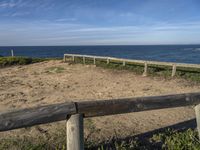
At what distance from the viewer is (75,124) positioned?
335cm

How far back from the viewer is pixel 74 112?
3.31m

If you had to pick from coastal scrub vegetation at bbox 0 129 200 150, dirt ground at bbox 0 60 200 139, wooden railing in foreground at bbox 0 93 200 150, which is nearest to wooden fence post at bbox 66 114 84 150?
wooden railing in foreground at bbox 0 93 200 150

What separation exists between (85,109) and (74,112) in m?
0.16

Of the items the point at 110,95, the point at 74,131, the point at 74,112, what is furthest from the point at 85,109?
the point at 110,95

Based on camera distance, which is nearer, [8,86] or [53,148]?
[53,148]

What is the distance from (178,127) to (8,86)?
27.6 ft

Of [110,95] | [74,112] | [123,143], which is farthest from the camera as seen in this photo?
[110,95]

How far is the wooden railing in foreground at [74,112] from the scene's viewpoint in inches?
117

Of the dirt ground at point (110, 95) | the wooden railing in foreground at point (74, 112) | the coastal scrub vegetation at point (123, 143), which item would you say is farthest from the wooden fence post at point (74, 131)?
the dirt ground at point (110, 95)

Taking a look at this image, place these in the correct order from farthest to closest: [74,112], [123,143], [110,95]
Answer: [110,95], [123,143], [74,112]

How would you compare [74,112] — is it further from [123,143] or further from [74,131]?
[123,143]

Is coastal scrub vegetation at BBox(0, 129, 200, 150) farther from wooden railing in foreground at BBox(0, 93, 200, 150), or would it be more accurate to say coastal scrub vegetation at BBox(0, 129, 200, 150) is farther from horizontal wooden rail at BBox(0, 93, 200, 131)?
wooden railing in foreground at BBox(0, 93, 200, 150)

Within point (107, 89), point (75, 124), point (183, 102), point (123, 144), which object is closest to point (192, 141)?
point (183, 102)

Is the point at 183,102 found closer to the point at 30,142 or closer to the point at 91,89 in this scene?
the point at 30,142
